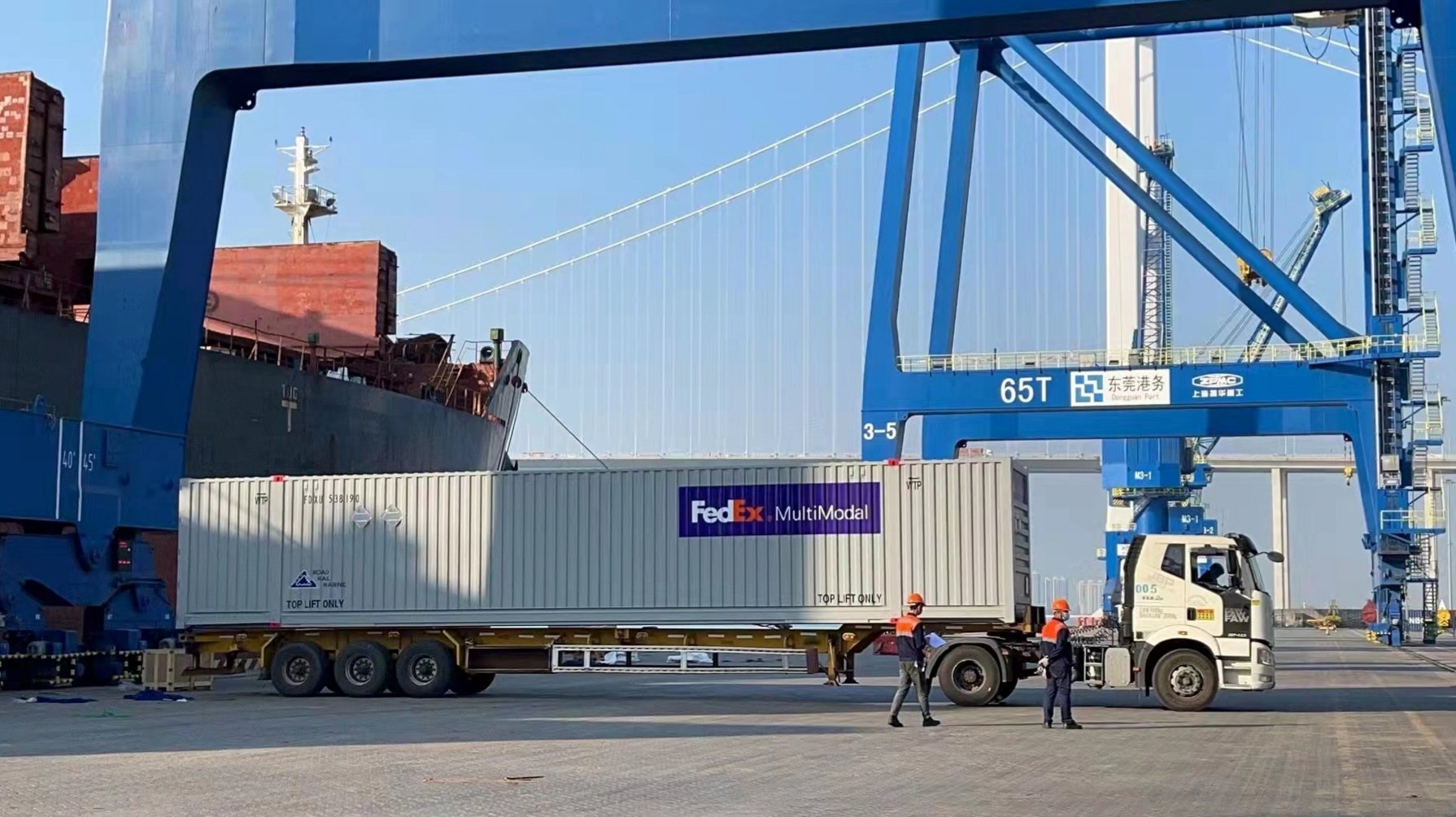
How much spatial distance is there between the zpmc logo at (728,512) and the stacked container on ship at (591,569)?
0.11ft

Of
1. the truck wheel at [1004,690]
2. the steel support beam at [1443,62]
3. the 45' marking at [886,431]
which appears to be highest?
the steel support beam at [1443,62]

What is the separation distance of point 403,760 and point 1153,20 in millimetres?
11774

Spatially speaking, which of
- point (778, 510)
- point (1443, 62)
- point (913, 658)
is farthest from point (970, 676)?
point (1443, 62)

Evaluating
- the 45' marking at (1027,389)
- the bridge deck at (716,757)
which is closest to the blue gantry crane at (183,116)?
the bridge deck at (716,757)

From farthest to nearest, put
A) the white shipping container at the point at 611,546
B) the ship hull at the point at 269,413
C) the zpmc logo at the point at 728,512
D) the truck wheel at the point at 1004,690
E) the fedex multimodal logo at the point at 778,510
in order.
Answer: the ship hull at the point at 269,413 → the zpmc logo at the point at 728,512 → the fedex multimodal logo at the point at 778,510 → the white shipping container at the point at 611,546 → the truck wheel at the point at 1004,690

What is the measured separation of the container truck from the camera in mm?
19984

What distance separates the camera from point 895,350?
3397 centimetres

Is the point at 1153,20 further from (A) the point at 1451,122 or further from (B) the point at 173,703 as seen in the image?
(B) the point at 173,703

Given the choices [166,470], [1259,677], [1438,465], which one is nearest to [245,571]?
[166,470]

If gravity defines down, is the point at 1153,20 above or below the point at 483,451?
above

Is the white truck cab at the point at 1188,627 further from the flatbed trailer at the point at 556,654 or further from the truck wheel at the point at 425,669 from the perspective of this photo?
the truck wheel at the point at 425,669

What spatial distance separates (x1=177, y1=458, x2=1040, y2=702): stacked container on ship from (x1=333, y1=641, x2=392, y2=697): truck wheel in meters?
0.03

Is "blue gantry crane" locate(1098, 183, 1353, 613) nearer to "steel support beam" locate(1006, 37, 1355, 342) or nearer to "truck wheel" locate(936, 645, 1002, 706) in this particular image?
"steel support beam" locate(1006, 37, 1355, 342)

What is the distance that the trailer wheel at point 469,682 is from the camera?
22.5 meters
